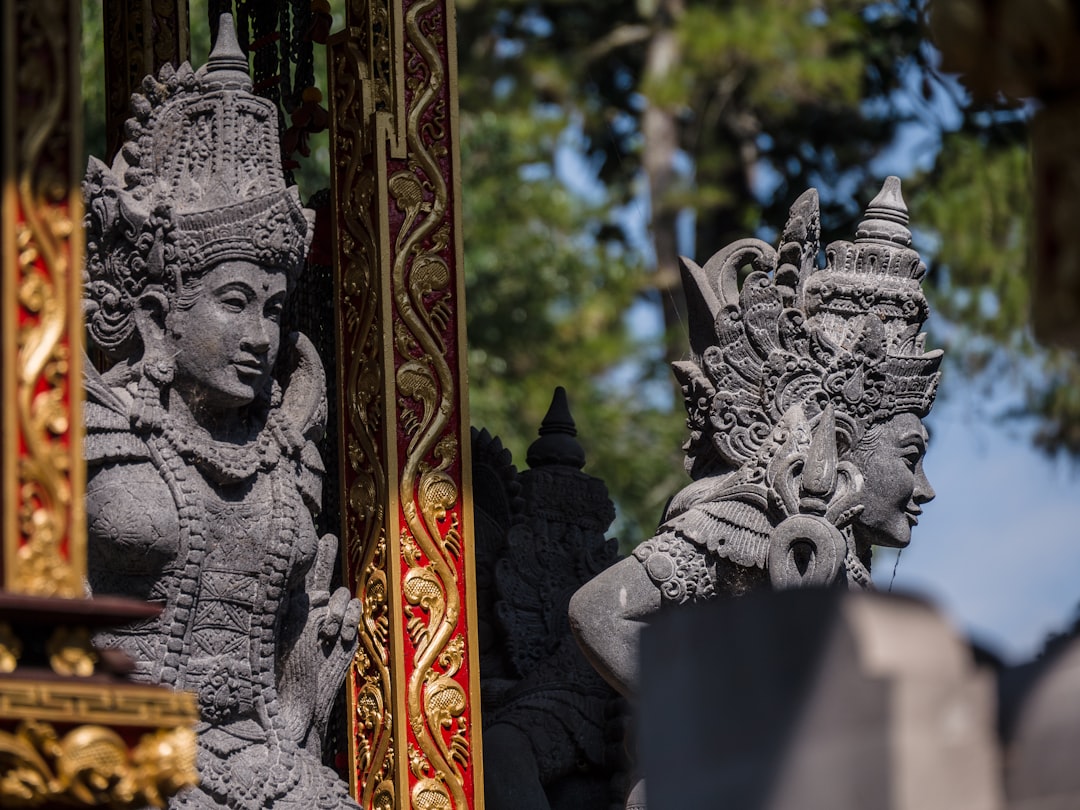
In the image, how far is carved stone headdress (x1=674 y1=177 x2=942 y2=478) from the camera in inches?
327

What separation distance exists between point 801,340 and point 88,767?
413 centimetres

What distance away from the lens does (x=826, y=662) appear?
171 inches

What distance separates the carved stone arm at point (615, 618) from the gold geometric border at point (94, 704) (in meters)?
3.13

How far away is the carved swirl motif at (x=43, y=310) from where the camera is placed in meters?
4.84

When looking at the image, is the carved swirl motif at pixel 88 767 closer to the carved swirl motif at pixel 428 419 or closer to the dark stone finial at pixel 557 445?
the carved swirl motif at pixel 428 419

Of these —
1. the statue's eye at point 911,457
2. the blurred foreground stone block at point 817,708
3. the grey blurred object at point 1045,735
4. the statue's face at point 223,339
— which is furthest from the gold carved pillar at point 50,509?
the statue's eye at point 911,457

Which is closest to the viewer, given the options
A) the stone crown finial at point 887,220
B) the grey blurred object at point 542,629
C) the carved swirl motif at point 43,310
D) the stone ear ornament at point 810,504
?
the carved swirl motif at point 43,310

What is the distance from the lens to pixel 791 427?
819cm

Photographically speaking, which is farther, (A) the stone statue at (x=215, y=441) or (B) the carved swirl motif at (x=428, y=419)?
(B) the carved swirl motif at (x=428, y=419)

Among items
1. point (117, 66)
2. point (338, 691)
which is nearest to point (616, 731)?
point (338, 691)

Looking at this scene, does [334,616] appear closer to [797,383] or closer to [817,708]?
[797,383]

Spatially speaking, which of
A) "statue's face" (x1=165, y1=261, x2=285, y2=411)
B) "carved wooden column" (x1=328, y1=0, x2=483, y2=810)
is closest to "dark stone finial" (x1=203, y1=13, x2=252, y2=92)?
"statue's face" (x1=165, y1=261, x2=285, y2=411)

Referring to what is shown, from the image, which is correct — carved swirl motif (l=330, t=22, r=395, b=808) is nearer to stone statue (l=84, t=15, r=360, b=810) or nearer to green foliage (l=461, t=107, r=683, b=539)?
stone statue (l=84, t=15, r=360, b=810)

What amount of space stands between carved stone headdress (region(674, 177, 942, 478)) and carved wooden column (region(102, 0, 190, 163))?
7.35ft
